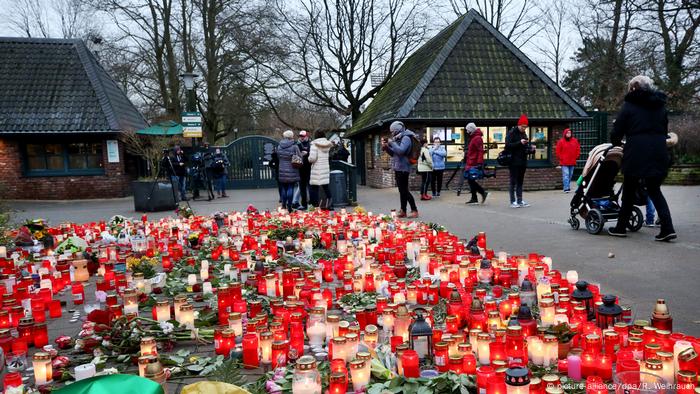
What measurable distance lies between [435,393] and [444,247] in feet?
10.4

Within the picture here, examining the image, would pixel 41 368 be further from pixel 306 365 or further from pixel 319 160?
pixel 319 160

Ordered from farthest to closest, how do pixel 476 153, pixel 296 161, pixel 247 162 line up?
pixel 247 162, pixel 476 153, pixel 296 161

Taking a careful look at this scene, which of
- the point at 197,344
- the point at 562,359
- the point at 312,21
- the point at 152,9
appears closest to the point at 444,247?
the point at 562,359

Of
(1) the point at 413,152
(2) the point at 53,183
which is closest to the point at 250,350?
(1) the point at 413,152

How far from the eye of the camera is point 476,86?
18.2 metres

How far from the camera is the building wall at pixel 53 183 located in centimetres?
1903

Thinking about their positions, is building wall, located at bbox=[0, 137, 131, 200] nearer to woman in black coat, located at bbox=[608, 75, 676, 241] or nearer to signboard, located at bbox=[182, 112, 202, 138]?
signboard, located at bbox=[182, 112, 202, 138]

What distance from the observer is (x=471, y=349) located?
278 centimetres

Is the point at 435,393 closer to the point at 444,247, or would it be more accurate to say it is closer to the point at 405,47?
the point at 444,247

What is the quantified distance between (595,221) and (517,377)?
234 inches

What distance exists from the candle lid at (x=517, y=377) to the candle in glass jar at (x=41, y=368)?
2.46 meters

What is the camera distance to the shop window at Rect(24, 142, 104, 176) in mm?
19406

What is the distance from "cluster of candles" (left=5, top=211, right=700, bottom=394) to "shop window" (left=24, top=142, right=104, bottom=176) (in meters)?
15.0

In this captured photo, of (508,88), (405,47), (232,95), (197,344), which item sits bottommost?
(197,344)
